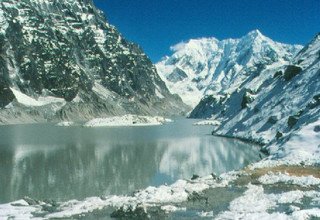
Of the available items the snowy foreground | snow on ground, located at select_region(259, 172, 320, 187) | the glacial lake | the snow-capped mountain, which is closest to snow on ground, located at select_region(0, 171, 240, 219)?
the snowy foreground

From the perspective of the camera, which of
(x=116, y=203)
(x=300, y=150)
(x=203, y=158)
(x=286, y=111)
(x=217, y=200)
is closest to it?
(x=116, y=203)

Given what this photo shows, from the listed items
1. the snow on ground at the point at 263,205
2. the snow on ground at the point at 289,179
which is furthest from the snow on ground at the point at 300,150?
the snow on ground at the point at 263,205

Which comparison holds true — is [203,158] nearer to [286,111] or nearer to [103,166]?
[103,166]

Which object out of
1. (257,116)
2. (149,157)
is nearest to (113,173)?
(149,157)

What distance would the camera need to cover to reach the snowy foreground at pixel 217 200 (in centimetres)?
3045

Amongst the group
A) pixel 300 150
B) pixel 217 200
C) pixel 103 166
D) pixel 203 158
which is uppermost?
pixel 300 150

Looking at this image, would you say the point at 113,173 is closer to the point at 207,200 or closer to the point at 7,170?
the point at 7,170

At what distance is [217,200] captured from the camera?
3481cm

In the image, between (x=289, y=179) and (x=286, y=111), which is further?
(x=286, y=111)

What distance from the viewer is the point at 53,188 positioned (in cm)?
4703

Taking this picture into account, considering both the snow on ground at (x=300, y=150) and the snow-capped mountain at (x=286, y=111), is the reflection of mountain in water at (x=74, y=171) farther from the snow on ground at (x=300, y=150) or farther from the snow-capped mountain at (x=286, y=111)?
the snow-capped mountain at (x=286, y=111)

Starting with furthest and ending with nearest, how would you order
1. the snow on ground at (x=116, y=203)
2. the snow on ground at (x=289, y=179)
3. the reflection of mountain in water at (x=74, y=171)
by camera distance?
the reflection of mountain in water at (x=74, y=171) → the snow on ground at (x=289, y=179) → the snow on ground at (x=116, y=203)

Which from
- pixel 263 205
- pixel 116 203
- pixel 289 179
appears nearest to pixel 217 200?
A: pixel 263 205

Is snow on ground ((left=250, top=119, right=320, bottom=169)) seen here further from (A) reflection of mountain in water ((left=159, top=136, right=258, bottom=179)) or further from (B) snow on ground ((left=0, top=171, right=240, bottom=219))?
(B) snow on ground ((left=0, top=171, right=240, bottom=219))
